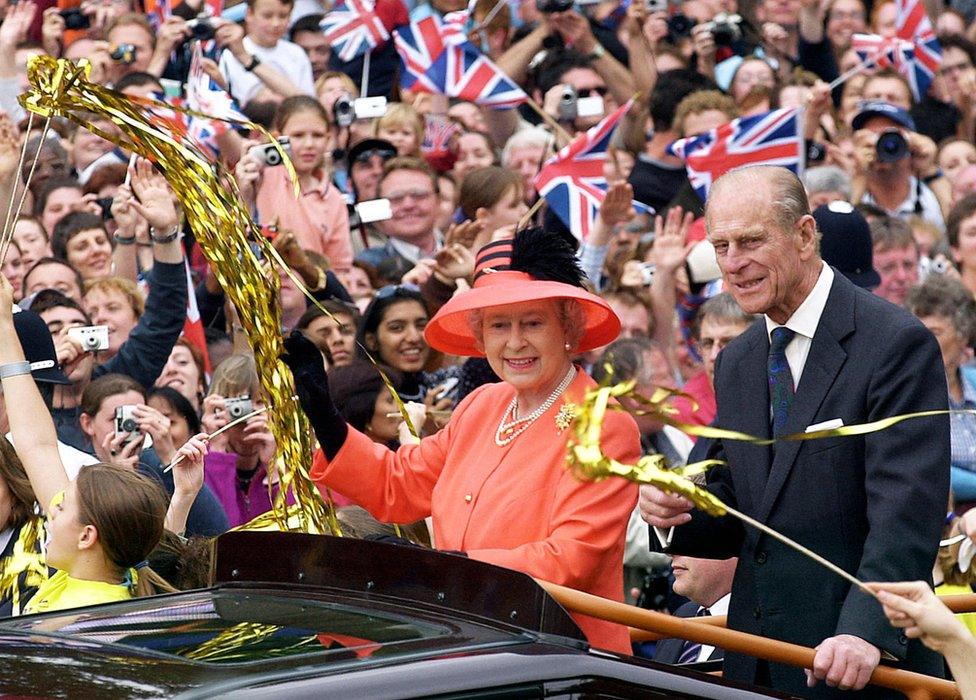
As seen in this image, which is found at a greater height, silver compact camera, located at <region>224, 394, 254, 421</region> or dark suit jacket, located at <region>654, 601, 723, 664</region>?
silver compact camera, located at <region>224, 394, 254, 421</region>

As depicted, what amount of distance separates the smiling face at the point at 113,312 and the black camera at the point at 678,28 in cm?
745

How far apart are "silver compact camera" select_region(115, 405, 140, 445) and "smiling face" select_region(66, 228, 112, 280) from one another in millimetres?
2546

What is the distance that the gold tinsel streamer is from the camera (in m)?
4.42

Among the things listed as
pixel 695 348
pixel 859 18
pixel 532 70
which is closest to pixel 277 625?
pixel 695 348

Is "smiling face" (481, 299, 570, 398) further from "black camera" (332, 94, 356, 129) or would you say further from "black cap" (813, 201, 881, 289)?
"black camera" (332, 94, 356, 129)

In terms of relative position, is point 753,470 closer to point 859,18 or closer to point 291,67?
point 291,67

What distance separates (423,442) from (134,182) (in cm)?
288

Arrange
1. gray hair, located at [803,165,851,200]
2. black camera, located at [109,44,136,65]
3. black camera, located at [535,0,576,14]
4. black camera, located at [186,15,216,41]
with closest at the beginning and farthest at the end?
gray hair, located at [803,165,851,200], black camera, located at [186,15,216,41], black camera, located at [109,44,136,65], black camera, located at [535,0,576,14]

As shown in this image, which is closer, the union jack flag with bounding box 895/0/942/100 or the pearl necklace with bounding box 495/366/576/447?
the pearl necklace with bounding box 495/366/576/447

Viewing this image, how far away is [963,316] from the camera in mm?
7645

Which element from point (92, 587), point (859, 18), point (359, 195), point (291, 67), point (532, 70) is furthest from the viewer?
point (859, 18)

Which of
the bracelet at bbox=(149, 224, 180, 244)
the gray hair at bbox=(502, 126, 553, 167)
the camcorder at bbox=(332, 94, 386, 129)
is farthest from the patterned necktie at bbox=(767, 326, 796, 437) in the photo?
the gray hair at bbox=(502, 126, 553, 167)

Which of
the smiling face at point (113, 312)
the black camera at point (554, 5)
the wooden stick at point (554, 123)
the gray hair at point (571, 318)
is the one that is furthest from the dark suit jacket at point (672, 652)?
the black camera at point (554, 5)

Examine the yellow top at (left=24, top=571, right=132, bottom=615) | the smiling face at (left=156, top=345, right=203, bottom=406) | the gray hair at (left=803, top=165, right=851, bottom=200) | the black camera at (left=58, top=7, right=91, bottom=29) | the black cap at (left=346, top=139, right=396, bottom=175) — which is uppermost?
the black camera at (left=58, top=7, right=91, bottom=29)
